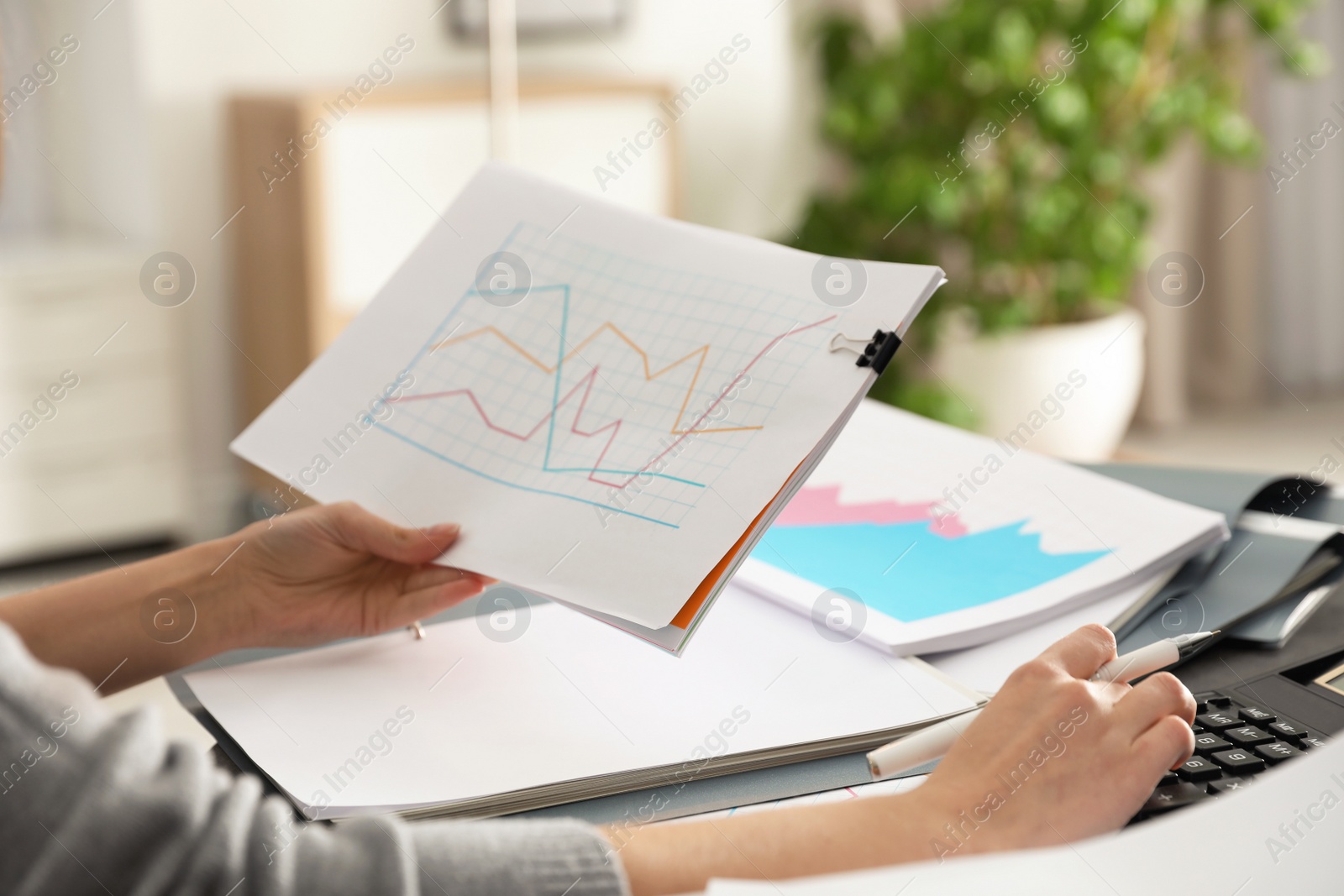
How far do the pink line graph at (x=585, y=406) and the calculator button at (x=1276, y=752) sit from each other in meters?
0.28

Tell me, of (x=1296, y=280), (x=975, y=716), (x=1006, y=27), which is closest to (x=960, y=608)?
(x=975, y=716)

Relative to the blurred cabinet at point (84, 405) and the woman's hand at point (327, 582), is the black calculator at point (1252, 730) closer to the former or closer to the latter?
the woman's hand at point (327, 582)

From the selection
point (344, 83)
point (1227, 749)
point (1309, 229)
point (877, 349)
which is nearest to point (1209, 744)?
point (1227, 749)

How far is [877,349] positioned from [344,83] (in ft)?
8.16

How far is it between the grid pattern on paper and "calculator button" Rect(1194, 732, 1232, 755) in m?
0.25

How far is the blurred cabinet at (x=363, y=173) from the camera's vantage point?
8.39 feet

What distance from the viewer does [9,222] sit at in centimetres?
278

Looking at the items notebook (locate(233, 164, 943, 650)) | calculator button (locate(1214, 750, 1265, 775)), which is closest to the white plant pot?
notebook (locate(233, 164, 943, 650))

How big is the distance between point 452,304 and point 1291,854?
55 centimetres

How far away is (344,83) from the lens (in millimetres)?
2807

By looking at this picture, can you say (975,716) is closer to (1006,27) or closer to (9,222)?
(1006,27)

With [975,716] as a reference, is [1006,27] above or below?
above

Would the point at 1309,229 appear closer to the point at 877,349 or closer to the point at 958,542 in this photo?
the point at 958,542

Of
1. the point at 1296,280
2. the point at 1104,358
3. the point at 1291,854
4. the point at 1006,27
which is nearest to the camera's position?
the point at 1291,854
